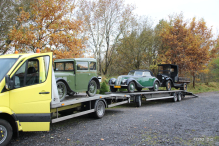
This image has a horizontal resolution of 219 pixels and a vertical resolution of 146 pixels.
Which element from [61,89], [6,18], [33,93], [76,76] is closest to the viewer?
[33,93]

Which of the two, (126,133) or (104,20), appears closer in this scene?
(126,133)

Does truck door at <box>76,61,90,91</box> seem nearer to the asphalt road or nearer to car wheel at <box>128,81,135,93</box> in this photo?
the asphalt road

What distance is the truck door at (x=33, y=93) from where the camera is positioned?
4.59 metres

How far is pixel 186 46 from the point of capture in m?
21.8

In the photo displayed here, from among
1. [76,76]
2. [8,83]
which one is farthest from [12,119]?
[76,76]

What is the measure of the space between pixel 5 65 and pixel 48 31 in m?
8.21

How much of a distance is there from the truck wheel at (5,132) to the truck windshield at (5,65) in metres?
1.07

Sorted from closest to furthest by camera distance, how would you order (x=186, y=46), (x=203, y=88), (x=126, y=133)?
(x=126, y=133) < (x=186, y=46) < (x=203, y=88)

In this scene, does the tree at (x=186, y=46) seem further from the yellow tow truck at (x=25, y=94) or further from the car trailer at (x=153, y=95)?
the yellow tow truck at (x=25, y=94)

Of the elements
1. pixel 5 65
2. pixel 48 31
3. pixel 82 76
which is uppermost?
pixel 48 31

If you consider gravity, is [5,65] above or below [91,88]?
above

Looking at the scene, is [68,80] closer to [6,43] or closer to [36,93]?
[36,93]

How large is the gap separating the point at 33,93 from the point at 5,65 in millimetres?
977

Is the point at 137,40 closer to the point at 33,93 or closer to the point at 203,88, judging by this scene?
the point at 203,88
